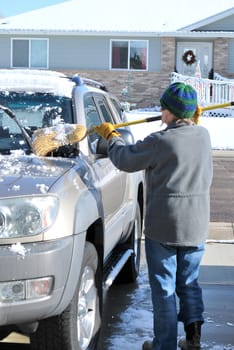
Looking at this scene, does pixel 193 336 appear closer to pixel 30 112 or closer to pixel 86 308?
pixel 86 308

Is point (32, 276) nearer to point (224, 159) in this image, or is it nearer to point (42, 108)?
→ point (42, 108)

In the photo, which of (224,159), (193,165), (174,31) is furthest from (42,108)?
(174,31)

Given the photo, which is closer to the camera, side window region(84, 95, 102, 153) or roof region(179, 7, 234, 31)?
side window region(84, 95, 102, 153)

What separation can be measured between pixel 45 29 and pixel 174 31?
512 cm

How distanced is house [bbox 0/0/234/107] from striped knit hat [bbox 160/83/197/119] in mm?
21232

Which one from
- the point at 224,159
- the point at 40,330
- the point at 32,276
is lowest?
the point at 224,159

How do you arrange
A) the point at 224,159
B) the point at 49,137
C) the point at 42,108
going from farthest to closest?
the point at 224,159
the point at 42,108
the point at 49,137

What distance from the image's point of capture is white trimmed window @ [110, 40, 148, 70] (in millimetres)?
25500

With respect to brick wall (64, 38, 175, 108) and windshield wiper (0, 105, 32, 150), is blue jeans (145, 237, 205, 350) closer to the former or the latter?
windshield wiper (0, 105, 32, 150)

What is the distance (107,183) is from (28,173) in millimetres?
1036

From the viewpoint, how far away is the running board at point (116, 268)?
4.53m

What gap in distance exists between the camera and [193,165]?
3797mm

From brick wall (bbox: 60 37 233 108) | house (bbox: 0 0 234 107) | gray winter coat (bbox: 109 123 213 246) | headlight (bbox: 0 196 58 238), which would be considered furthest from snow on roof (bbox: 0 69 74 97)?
house (bbox: 0 0 234 107)

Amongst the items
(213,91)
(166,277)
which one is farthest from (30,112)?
(213,91)
